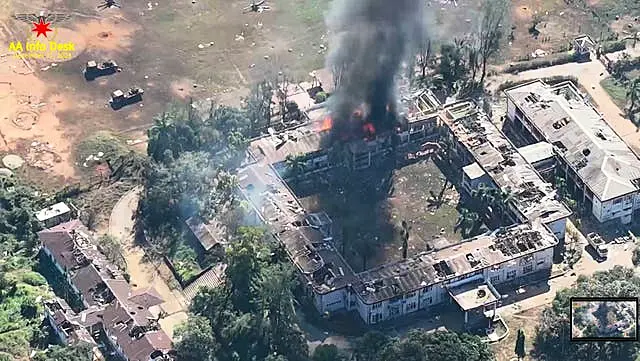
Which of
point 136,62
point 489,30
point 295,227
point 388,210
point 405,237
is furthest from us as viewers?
point 136,62

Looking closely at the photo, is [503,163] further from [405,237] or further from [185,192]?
[185,192]

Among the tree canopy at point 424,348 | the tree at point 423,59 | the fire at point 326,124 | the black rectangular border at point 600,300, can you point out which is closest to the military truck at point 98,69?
the fire at point 326,124

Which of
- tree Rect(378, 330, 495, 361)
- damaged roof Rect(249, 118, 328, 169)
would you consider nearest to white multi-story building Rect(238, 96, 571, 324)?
damaged roof Rect(249, 118, 328, 169)

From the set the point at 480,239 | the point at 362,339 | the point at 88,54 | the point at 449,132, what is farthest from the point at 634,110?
the point at 88,54

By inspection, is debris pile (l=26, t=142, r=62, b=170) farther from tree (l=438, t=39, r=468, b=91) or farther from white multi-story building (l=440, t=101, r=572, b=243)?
tree (l=438, t=39, r=468, b=91)

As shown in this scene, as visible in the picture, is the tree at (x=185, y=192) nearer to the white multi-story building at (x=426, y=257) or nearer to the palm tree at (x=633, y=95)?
the white multi-story building at (x=426, y=257)

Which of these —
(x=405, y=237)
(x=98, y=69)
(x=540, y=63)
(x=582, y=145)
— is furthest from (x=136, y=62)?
(x=582, y=145)

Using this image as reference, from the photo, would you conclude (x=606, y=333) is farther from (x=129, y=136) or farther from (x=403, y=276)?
(x=129, y=136)
